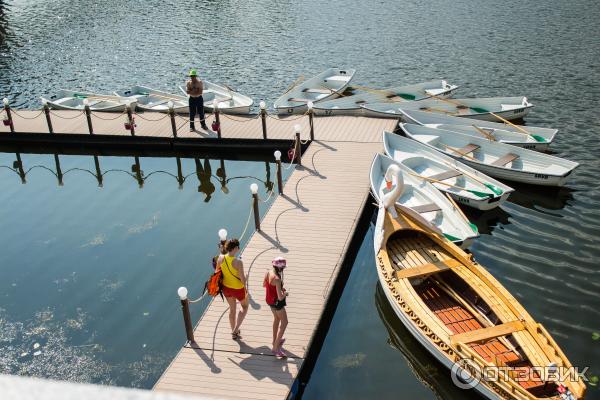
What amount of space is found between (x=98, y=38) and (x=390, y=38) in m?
21.7

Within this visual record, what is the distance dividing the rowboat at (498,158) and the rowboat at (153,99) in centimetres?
1141

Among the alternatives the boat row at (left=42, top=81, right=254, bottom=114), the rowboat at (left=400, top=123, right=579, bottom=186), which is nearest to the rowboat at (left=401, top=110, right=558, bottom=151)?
the rowboat at (left=400, top=123, right=579, bottom=186)

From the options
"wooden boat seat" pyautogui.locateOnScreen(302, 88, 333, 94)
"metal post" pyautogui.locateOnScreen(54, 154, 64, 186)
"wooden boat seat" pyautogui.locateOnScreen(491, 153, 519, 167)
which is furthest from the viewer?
"wooden boat seat" pyautogui.locateOnScreen(302, 88, 333, 94)

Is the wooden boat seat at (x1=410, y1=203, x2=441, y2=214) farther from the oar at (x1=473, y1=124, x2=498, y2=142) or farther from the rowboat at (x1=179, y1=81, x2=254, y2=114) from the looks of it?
the rowboat at (x1=179, y1=81, x2=254, y2=114)

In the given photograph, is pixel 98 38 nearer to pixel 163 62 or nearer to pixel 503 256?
pixel 163 62

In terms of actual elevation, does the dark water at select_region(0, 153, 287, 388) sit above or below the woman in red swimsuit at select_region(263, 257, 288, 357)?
below

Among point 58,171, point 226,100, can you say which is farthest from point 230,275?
point 226,100

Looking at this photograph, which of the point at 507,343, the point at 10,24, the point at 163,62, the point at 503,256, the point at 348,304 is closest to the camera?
the point at 507,343

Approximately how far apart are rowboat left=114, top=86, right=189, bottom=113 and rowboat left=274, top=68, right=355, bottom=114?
475 cm

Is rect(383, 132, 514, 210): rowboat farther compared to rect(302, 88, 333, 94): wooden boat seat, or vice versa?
rect(302, 88, 333, 94): wooden boat seat

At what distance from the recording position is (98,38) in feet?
145

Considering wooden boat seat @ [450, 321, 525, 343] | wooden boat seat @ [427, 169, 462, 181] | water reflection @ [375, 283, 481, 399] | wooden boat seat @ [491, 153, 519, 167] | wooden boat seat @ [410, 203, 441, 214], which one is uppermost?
wooden boat seat @ [491, 153, 519, 167]

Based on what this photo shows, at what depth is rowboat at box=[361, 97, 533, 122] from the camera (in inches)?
1012

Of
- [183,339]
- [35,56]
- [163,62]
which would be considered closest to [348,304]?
[183,339]
